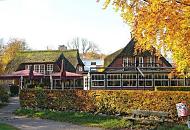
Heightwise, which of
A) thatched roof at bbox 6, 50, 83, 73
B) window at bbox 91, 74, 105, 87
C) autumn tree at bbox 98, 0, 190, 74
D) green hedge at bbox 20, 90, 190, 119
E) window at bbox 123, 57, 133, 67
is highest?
thatched roof at bbox 6, 50, 83, 73

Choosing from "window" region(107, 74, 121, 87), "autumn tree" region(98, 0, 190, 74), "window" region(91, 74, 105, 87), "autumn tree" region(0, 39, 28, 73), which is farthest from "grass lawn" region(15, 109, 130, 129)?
"autumn tree" region(0, 39, 28, 73)

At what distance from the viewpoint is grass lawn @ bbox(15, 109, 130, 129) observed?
16798mm

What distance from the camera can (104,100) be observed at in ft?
66.5

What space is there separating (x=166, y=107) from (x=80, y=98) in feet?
19.3

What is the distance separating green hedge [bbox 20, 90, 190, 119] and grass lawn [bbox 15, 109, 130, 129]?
2.69 feet

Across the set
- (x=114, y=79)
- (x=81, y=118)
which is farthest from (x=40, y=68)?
(x=81, y=118)

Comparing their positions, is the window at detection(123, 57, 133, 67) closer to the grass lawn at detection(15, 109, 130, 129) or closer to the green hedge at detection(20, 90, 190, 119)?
the green hedge at detection(20, 90, 190, 119)

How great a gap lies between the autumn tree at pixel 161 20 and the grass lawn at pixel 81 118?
4508 millimetres

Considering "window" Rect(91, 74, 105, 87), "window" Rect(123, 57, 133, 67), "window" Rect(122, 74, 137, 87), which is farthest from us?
"window" Rect(123, 57, 133, 67)

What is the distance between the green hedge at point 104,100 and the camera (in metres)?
17.7

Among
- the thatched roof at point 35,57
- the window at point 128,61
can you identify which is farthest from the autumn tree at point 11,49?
the window at point 128,61

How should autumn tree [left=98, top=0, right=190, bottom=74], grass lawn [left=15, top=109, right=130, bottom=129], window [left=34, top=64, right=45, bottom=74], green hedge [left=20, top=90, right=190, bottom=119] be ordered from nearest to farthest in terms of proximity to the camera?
autumn tree [left=98, top=0, right=190, bottom=74] → grass lawn [left=15, top=109, right=130, bottom=129] → green hedge [left=20, top=90, right=190, bottom=119] → window [left=34, top=64, right=45, bottom=74]

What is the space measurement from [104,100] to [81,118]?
1.81m

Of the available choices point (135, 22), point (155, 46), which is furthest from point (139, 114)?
point (135, 22)
